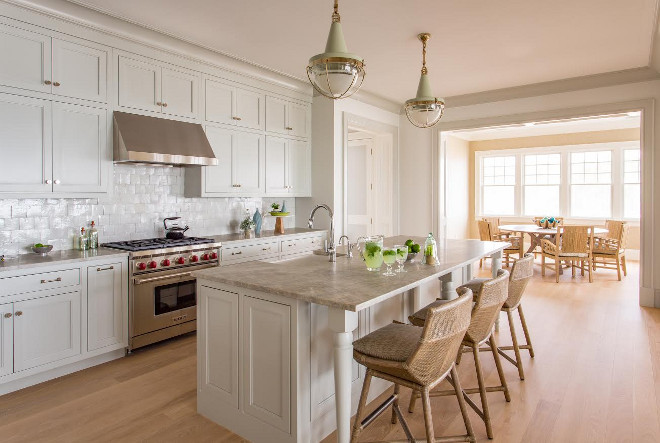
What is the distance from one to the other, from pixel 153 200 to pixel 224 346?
8.22 feet

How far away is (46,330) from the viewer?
10.6 ft

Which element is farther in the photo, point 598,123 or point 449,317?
point 598,123

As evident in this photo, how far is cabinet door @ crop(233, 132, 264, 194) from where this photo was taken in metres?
5.07

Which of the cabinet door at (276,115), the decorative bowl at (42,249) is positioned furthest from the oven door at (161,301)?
the cabinet door at (276,115)

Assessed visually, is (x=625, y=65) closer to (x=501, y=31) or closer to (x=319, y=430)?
(x=501, y=31)

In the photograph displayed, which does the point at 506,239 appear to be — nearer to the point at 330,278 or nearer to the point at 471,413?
the point at 471,413

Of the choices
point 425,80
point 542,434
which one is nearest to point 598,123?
point 425,80

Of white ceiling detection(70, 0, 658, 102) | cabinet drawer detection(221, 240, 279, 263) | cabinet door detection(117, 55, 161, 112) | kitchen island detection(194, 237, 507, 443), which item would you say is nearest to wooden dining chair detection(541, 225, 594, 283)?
white ceiling detection(70, 0, 658, 102)

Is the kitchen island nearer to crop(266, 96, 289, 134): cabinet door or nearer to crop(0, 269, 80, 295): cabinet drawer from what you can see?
crop(0, 269, 80, 295): cabinet drawer

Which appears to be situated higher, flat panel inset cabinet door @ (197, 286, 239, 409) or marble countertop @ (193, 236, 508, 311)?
marble countertop @ (193, 236, 508, 311)

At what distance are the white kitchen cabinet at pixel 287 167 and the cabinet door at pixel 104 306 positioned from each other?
2.27 m

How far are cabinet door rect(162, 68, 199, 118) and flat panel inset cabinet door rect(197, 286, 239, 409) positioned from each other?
2.42 m

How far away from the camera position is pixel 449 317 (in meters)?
2.01

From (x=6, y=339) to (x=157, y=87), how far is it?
2473 mm
